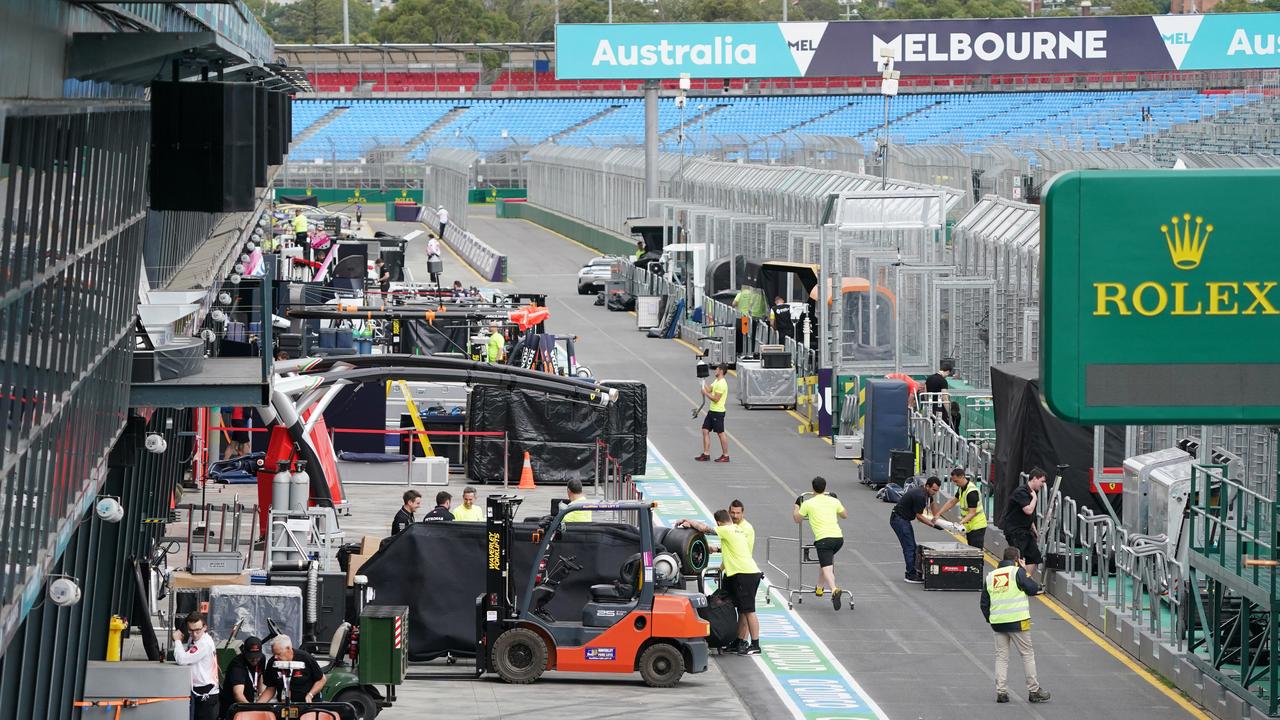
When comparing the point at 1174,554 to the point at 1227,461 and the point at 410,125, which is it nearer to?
the point at 1227,461

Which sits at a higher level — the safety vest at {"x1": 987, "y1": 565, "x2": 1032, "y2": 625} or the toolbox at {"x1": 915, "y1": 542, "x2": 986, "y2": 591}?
the safety vest at {"x1": 987, "y1": 565, "x2": 1032, "y2": 625}

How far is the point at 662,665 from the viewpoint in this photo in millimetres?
18219

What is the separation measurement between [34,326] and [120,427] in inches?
206

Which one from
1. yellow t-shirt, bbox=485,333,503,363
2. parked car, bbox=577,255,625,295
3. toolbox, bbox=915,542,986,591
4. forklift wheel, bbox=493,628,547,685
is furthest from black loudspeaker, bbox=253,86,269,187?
parked car, bbox=577,255,625,295

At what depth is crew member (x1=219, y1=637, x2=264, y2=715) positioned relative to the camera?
1534 centimetres

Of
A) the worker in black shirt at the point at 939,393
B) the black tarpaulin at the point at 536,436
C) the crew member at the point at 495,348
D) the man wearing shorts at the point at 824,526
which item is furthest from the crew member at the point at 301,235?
the man wearing shorts at the point at 824,526

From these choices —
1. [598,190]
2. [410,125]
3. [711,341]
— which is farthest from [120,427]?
Answer: [410,125]

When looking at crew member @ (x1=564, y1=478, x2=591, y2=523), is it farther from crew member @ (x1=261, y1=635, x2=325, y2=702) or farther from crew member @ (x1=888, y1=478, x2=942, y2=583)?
crew member @ (x1=261, y1=635, x2=325, y2=702)

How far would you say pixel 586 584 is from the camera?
19.0 meters

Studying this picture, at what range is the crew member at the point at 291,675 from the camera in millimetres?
15320

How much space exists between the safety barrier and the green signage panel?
47903 mm

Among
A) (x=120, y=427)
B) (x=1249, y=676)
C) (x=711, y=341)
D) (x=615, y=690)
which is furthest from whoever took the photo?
(x=711, y=341)

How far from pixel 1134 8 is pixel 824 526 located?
138155 mm

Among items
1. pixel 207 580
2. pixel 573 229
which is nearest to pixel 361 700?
pixel 207 580
